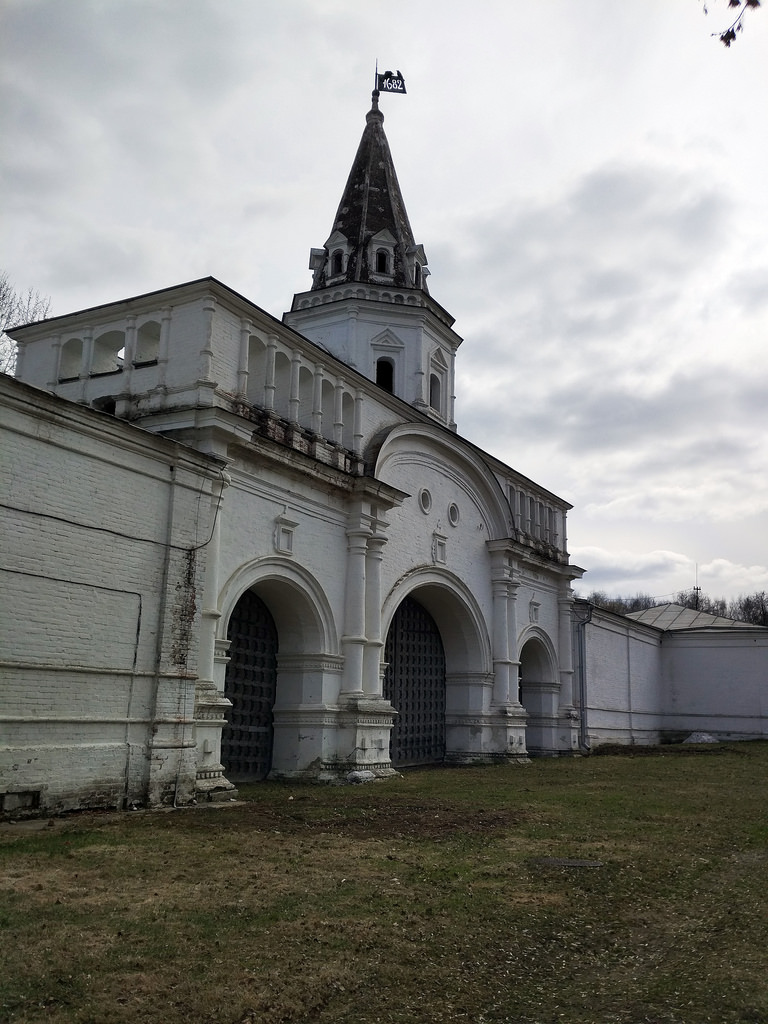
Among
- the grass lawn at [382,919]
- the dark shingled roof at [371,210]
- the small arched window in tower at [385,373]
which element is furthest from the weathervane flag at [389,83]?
the grass lawn at [382,919]

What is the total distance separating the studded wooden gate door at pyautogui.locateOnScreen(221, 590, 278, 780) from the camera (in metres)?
15.6

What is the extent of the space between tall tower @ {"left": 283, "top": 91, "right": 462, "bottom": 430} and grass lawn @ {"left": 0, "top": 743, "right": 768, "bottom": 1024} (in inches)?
531

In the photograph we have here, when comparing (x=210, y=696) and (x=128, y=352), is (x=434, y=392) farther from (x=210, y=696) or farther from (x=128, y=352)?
(x=210, y=696)

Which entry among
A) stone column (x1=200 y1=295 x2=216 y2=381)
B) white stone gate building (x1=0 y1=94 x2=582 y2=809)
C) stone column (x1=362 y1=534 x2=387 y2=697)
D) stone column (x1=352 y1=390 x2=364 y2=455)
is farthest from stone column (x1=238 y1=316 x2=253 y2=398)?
stone column (x1=362 y1=534 x2=387 y2=697)

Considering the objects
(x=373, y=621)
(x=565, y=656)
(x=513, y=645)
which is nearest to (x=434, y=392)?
(x=513, y=645)

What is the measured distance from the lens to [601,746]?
94.4 feet

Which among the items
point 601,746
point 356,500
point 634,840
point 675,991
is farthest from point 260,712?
point 601,746

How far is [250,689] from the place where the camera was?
1590 centimetres

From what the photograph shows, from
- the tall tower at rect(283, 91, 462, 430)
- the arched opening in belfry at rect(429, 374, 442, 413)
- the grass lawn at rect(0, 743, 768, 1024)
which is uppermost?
the tall tower at rect(283, 91, 462, 430)

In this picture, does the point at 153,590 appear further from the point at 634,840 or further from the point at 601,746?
the point at 601,746

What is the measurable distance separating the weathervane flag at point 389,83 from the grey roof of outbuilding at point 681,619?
22696mm

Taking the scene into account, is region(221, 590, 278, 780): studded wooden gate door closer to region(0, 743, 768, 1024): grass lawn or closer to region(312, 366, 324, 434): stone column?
region(312, 366, 324, 434): stone column

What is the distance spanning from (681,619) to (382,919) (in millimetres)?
35705

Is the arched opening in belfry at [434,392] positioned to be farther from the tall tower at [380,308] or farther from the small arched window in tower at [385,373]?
the small arched window in tower at [385,373]
